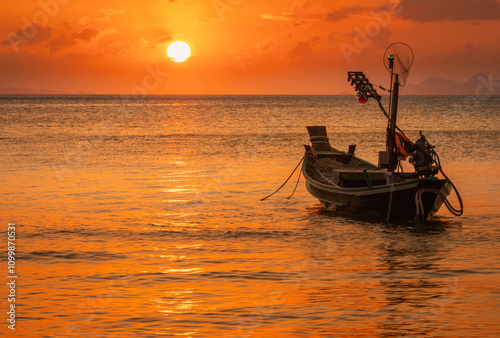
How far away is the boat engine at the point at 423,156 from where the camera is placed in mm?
21562

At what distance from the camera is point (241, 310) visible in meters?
12.6

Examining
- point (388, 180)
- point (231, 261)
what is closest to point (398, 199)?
point (388, 180)

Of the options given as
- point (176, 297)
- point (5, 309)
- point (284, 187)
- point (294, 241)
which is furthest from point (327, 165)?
point (5, 309)

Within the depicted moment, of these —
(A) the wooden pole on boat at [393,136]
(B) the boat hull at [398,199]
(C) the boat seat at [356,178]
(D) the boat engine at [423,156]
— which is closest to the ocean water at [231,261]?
(B) the boat hull at [398,199]

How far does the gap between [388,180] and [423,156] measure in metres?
1.86

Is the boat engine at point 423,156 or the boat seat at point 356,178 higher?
the boat engine at point 423,156

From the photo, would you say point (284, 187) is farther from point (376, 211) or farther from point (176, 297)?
point (176, 297)

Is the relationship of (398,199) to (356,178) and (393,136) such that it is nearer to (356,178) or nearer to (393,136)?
(356,178)

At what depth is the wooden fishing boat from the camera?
70.9 feet

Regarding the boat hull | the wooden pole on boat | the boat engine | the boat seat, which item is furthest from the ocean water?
the wooden pole on boat

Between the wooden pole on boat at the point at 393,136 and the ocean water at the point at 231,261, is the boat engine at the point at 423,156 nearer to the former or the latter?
the ocean water at the point at 231,261

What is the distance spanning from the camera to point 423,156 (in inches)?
856

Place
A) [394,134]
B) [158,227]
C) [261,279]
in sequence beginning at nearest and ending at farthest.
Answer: [261,279] → [158,227] → [394,134]

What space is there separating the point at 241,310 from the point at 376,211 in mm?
11326
